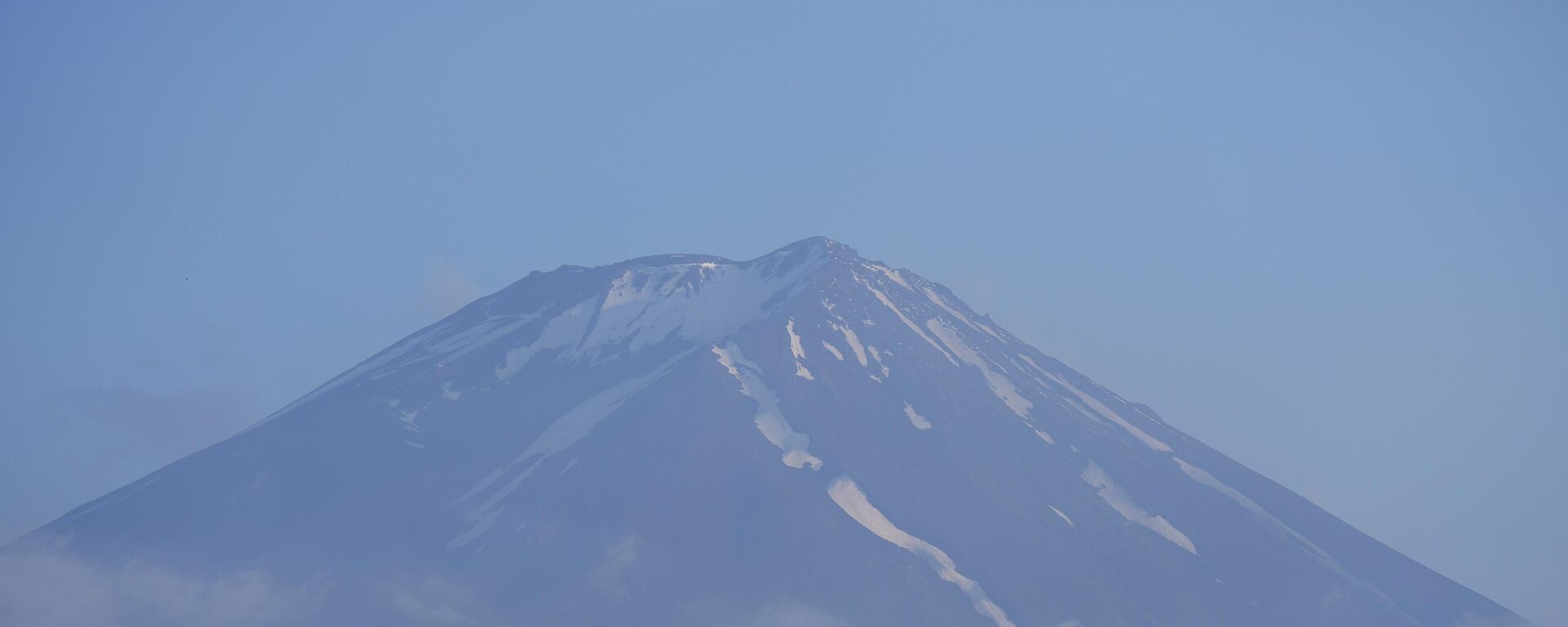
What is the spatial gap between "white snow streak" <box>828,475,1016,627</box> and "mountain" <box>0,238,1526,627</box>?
0.23 metres

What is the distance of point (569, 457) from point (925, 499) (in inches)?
886

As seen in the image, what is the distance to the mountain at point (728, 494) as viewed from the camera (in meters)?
139

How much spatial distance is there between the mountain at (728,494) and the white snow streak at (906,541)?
9.2 inches

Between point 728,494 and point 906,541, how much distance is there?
11854mm

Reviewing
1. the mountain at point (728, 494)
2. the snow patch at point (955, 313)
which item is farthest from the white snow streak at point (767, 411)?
the snow patch at point (955, 313)

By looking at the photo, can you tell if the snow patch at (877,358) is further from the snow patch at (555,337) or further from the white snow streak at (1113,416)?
the snow patch at (555,337)

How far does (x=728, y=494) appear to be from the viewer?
5763 inches

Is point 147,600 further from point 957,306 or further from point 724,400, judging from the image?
point 957,306

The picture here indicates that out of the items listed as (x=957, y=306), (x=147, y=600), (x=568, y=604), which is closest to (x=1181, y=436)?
(x=957, y=306)

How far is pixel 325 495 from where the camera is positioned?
152m

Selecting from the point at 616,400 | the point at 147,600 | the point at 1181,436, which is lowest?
the point at 147,600

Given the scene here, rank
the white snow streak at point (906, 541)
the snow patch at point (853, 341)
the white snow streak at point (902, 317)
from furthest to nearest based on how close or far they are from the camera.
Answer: the white snow streak at point (902, 317), the snow patch at point (853, 341), the white snow streak at point (906, 541)

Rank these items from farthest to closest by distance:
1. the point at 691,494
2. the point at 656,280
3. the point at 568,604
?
the point at 656,280 → the point at 691,494 → the point at 568,604

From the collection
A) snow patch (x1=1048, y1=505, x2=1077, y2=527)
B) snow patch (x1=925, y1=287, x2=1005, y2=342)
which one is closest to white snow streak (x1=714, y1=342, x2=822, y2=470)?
snow patch (x1=1048, y1=505, x2=1077, y2=527)
